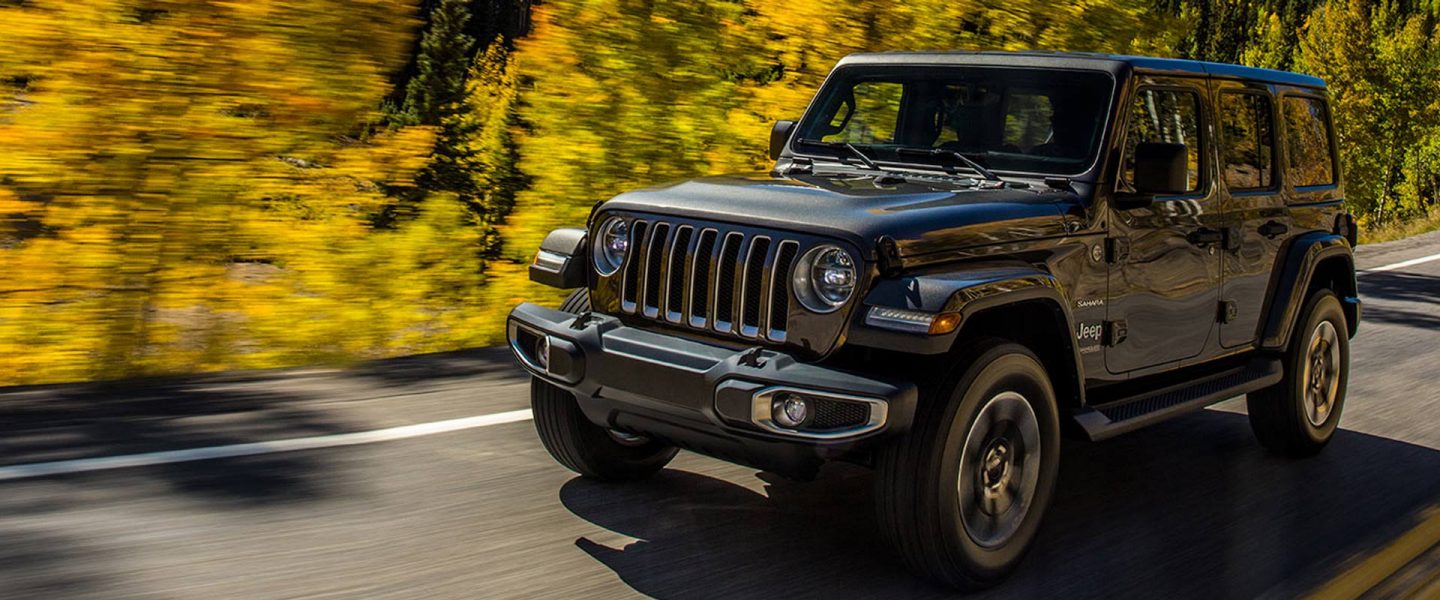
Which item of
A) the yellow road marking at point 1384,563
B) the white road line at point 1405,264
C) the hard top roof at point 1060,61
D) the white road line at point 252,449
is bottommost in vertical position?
the white road line at point 1405,264

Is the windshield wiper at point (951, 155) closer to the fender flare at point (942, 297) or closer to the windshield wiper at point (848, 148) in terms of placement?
the windshield wiper at point (848, 148)

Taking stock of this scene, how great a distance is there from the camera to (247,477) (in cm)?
539

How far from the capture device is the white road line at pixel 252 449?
5.30 m

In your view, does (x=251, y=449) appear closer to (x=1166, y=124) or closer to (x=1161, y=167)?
(x=1161, y=167)

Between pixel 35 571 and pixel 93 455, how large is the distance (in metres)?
1.29

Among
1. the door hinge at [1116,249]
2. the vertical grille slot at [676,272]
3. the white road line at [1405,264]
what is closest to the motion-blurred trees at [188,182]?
the vertical grille slot at [676,272]

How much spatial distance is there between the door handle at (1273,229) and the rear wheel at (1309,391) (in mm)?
423

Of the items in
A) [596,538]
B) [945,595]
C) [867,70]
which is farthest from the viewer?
[867,70]

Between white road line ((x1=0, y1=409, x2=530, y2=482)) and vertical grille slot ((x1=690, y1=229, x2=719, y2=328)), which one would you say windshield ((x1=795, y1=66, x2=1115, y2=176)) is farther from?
white road line ((x1=0, y1=409, x2=530, y2=482))

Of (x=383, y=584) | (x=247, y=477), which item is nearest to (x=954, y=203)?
(x=383, y=584)

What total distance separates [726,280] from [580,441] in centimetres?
110

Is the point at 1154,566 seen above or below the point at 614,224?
below

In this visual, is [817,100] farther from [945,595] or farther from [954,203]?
[945,595]

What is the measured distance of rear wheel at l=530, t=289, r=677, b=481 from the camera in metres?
5.39
